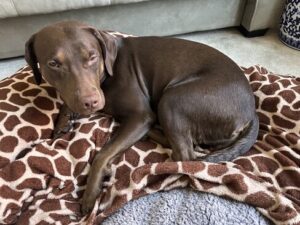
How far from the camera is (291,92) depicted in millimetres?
1861

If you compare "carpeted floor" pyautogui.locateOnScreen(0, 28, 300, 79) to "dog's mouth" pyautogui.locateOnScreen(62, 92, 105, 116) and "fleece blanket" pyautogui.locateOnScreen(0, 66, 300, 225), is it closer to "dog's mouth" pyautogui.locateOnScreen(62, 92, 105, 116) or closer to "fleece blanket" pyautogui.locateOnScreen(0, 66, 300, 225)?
"fleece blanket" pyautogui.locateOnScreen(0, 66, 300, 225)

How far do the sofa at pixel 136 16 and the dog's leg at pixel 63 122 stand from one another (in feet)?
3.25

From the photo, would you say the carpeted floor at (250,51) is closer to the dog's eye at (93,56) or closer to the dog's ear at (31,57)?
the dog's ear at (31,57)

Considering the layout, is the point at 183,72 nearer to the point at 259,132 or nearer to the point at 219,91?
the point at 219,91

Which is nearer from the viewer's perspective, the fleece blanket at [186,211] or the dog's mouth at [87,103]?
the fleece blanket at [186,211]

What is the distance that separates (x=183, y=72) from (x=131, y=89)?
0.27m

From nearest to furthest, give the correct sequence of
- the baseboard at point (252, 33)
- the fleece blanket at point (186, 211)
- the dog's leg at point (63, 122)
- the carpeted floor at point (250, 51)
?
the fleece blanket at point (186, 211), the dog's leg at point (63, 122), the carpeted floor at point (250, 51), the baseboard at point (252, 33)

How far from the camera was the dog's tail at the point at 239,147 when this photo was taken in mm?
1574

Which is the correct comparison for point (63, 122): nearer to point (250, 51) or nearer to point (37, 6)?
point (37, 6)

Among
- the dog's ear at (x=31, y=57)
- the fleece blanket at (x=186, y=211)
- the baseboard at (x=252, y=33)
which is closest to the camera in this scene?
the fleece blanket at (x=186, y=211)

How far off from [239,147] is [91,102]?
69 centimetres

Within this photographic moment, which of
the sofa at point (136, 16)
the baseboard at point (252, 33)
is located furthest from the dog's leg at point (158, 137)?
the baseboard at point (252, 33)

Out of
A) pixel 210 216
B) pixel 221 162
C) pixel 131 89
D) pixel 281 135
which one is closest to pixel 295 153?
pixel 281 135

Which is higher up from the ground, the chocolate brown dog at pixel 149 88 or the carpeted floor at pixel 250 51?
the chocolate brown dog at pixel 149 88
